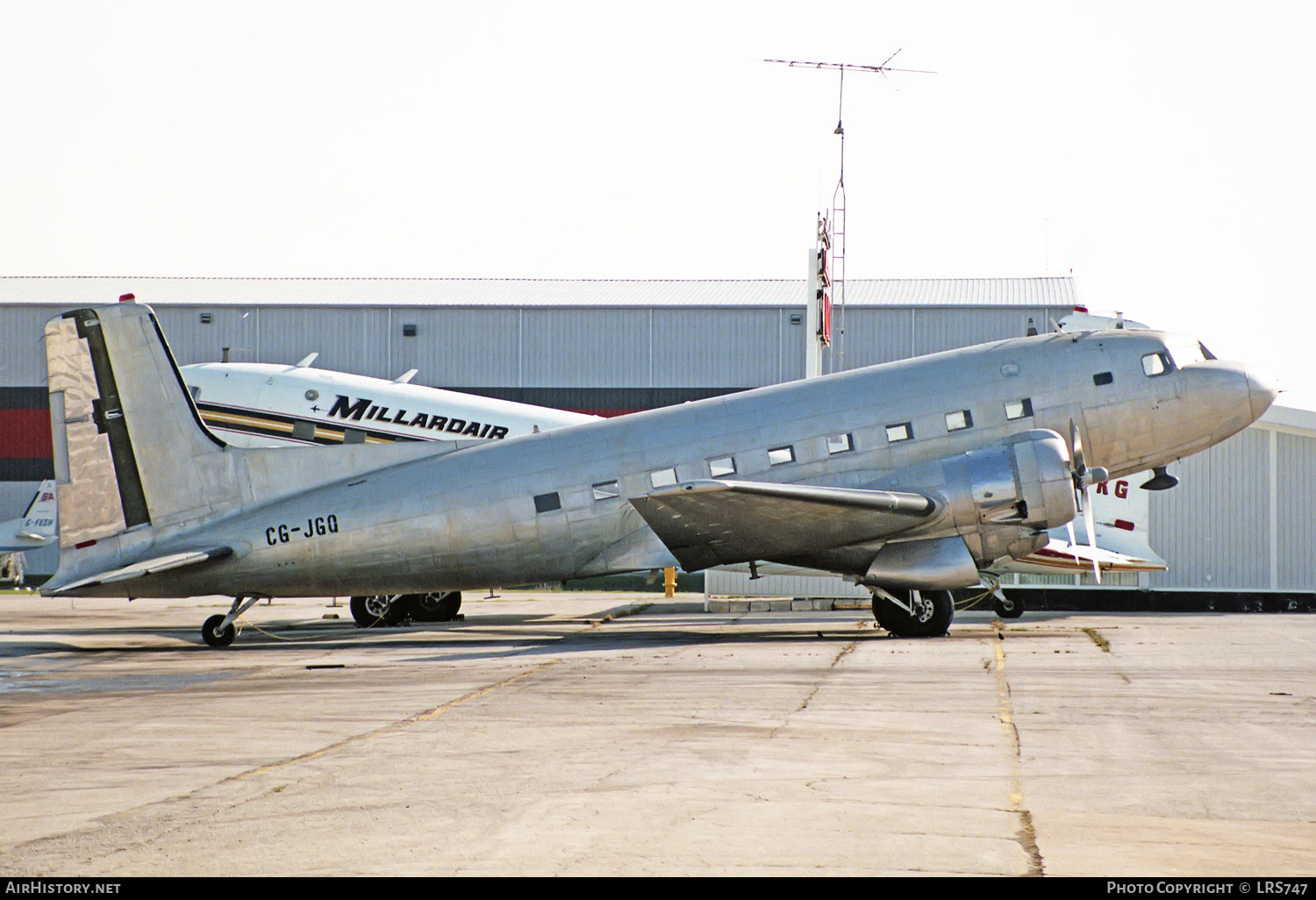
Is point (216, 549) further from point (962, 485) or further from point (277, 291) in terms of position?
point (277, 291)

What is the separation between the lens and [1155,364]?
71.9 feet

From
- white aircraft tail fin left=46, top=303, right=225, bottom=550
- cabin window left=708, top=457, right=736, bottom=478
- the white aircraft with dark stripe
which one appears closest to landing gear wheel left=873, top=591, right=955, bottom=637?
cabin window left=708, top=457, right=736, bottom=478

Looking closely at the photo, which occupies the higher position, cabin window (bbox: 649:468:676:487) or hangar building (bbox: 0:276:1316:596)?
hangar building (bbox: 0:276:1316:596)

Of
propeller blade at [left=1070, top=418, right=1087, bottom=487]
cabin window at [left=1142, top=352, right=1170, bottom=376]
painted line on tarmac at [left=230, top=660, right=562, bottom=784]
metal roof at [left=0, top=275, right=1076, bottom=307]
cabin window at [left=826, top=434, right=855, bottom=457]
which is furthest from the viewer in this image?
metal roof at [left=0, top=275, right=1076, bottom=307]

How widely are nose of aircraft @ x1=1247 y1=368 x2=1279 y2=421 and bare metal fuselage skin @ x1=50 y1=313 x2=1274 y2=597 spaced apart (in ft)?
2.30

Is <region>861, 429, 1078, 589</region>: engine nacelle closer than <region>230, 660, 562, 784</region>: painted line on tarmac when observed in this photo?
No

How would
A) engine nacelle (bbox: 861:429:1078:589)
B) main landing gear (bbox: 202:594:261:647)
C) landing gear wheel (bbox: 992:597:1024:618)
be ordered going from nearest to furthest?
engine nacelle (bbox: 861:429:1078:589) → main landing gear (bbox: 202:594:261:647) → landing gear wheel (bbox: 992:597:1024:618)

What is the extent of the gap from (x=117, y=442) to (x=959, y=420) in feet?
45.7

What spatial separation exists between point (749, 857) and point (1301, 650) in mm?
14551

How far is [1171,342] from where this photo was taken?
22.3 m

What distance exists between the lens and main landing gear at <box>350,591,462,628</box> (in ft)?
85.8

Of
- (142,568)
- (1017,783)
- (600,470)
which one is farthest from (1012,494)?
(142,568)

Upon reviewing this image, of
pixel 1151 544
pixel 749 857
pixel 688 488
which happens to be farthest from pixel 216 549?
pixel 1151 544

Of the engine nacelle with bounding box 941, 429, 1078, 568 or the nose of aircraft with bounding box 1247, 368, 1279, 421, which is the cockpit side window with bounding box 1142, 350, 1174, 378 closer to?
the nose of aircraft with bounding box 1247, 368, 1279, 421
